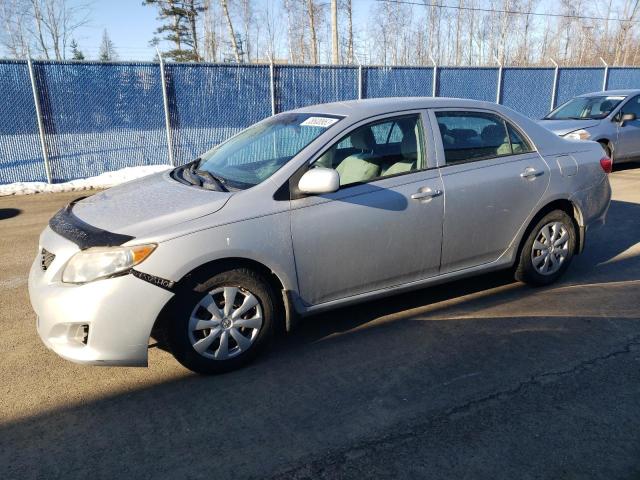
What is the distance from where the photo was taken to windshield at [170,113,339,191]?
148 inches

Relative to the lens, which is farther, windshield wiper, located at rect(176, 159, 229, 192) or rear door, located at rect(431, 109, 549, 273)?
rear door, located at rect(431, 109, 549, 273)

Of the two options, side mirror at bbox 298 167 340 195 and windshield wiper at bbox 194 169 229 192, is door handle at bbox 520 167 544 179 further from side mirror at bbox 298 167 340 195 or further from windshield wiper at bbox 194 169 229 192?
windshield wiper at bbox 194 169 229 192

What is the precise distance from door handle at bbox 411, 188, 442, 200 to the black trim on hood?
1993 millimetres

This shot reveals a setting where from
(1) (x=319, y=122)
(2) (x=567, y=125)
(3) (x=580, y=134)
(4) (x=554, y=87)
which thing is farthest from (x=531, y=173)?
(4) (x=554, y=87)

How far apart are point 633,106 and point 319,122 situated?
9508 millimetres

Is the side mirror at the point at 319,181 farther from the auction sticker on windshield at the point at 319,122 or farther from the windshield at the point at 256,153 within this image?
the auction sticker on windshield at the point at 319,122

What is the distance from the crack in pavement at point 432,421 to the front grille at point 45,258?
193 centimetres

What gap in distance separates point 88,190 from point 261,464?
906cm

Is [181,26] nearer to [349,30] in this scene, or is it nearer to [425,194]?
[349,30]

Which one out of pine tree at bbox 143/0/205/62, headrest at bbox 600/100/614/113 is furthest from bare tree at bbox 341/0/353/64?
headrest at bbox 600/100/614/113

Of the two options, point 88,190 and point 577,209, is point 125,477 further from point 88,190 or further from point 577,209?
point 88,190

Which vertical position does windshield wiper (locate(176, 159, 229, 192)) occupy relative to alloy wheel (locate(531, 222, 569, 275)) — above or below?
above

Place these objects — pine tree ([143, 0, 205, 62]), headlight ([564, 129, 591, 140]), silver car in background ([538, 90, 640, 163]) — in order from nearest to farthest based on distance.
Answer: headlight ([564, 129, 591, 140]), silver car in background ([538, 90, 640, 163]), pine tree ([143, 0, 205, 62])

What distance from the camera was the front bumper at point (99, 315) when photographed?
300cm
